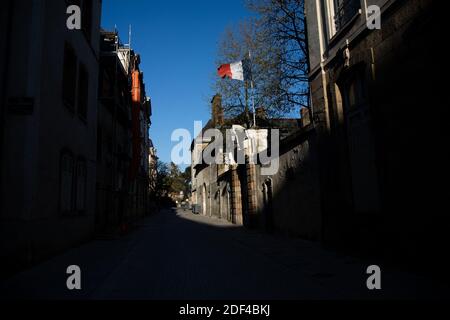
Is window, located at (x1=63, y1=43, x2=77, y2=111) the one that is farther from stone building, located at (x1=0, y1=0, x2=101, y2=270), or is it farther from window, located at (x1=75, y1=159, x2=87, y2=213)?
window, located at (x1=75, y1=159, x2=87, y2=213)

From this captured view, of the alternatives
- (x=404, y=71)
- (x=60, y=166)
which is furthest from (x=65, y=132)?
(x=404, y=71)

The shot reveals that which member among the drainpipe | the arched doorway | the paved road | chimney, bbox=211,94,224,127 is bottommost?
the paved road

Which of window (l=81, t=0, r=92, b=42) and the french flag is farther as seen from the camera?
the french flag

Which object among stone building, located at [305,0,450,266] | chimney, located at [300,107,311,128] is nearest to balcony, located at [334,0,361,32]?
stone building, located at [305,0,450,266]

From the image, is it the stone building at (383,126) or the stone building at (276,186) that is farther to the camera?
the stone building at (276,186)

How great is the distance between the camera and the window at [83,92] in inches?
523

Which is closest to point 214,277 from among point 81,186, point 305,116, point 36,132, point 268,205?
point 36,132

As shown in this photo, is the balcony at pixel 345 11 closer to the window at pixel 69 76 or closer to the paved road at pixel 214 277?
the paved road at pixel 214 277

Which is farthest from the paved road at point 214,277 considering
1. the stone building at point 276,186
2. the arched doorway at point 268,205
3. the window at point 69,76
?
the arched doorway at point 268,205

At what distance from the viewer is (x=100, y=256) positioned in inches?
411

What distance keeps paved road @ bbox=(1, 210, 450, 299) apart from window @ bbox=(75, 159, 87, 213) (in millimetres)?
2225

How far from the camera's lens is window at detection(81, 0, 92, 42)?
1347cm

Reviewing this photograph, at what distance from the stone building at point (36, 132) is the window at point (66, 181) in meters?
0.03

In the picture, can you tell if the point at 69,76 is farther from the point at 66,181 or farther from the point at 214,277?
the point at 214,277
